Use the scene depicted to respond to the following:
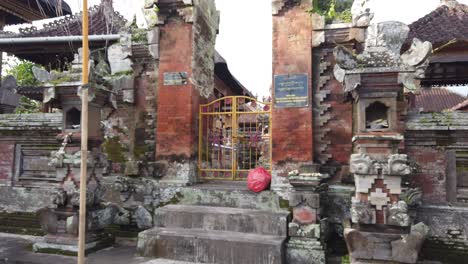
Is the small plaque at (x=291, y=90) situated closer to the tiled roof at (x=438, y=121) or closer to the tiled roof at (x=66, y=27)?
the tiled roof at (x=438, y=121)

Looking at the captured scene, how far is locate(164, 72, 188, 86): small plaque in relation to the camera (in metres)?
7.52

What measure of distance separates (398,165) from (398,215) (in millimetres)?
695

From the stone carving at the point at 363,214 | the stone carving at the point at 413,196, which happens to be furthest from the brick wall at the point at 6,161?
the stone carving at the point at 413,196

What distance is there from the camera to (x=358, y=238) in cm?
520

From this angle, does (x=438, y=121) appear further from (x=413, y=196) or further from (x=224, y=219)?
(x=224, y=219)

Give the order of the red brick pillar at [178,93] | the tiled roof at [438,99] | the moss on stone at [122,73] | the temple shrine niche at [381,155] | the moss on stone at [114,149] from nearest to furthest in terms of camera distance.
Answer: the temple shrine niche at [381,155]
the red brick pillar at [178,93]
the moss on stone at [114,149]
the moss on stone at [122,73]
the tiled roof at [438,99]

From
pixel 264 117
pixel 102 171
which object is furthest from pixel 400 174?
pixel 102 171

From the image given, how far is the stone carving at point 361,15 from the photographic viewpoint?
666 cm

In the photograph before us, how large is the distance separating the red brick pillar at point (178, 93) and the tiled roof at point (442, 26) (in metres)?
7.02

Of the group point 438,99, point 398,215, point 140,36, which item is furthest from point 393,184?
point 438,99

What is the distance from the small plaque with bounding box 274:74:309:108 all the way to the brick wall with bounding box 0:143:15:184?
20.1 feet

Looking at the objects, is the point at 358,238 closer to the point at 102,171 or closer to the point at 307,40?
the point at 307,40

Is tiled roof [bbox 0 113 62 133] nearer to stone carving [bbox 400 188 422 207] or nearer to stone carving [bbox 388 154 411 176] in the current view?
stone carving [bbox 388 154 411 176]

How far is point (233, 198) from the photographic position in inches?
266
